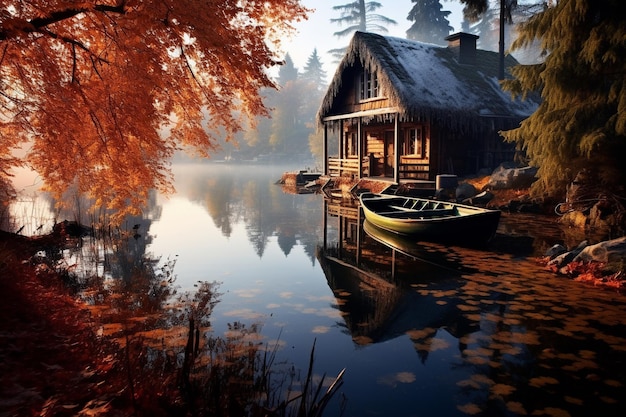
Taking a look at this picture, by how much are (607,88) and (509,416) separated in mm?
11111

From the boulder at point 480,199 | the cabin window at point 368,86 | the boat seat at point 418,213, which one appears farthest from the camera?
the cabin window at point 368,86

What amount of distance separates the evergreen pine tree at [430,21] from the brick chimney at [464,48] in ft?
118

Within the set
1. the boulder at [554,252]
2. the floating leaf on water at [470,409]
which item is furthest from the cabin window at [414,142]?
the floating leaf on water at [470,409]

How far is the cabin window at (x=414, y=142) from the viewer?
74.1 feet

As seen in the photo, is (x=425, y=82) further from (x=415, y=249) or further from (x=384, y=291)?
(x=384, y=291)

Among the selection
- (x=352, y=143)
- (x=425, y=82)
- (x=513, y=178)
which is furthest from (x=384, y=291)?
(x=352, y=143)

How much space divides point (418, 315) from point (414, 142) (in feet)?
58.0

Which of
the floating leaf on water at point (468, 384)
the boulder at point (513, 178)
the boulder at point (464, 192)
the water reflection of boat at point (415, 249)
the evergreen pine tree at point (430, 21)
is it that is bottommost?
the floating leaf on water at point (468, 384)

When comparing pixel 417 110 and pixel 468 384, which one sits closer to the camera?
pixel 468 384

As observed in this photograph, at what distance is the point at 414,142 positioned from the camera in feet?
76.1

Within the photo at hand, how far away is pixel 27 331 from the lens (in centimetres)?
520

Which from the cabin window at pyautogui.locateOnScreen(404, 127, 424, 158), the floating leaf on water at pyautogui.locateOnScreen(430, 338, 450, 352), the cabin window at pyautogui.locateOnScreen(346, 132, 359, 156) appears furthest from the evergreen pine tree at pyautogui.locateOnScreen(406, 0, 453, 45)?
the floating leaf on water at pyautogui.locateOnScreen(430, 338, 450, 352)

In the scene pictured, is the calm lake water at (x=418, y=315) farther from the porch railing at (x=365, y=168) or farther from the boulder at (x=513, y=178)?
the porch railing at (x=365, y=168)

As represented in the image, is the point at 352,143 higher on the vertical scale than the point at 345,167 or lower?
higher
